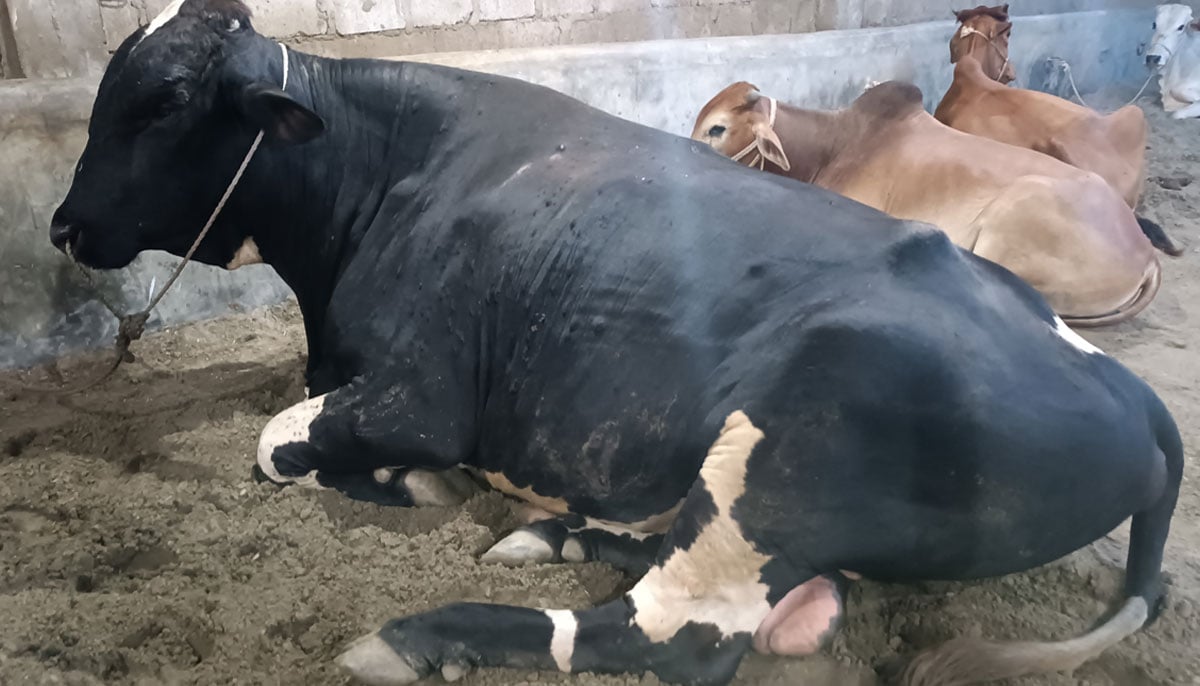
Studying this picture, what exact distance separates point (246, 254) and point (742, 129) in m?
2.54

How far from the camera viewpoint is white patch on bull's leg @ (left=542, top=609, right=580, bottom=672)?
177 cm

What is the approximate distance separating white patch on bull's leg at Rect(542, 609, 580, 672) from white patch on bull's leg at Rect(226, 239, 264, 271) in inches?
54.9

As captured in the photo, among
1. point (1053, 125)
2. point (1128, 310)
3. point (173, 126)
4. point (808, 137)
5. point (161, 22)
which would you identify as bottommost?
point (1128, 310)

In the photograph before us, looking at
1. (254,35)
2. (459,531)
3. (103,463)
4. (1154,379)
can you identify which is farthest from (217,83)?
(1154,379)

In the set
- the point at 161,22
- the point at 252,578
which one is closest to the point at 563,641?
the point at 252,578

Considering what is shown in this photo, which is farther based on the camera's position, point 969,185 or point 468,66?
point 969,185

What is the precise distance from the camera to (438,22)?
14.3ft

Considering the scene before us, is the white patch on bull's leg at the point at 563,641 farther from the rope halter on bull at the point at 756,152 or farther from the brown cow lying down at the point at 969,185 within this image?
the rope halter on bull at the point at 756,152

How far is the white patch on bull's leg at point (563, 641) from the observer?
177 cm

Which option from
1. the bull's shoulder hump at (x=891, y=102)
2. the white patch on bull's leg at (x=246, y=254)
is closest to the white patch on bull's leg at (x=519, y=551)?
the white patch on bull's leg at (x=246, y=254)

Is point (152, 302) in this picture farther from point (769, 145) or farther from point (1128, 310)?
point (1128, 310)

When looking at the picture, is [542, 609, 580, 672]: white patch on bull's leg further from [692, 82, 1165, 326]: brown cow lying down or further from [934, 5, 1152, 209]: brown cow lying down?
[934, 5, 1152, 209]: brown cow lying down

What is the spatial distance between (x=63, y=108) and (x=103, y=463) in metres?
1.26

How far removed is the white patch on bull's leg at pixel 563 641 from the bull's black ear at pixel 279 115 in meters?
1.33
